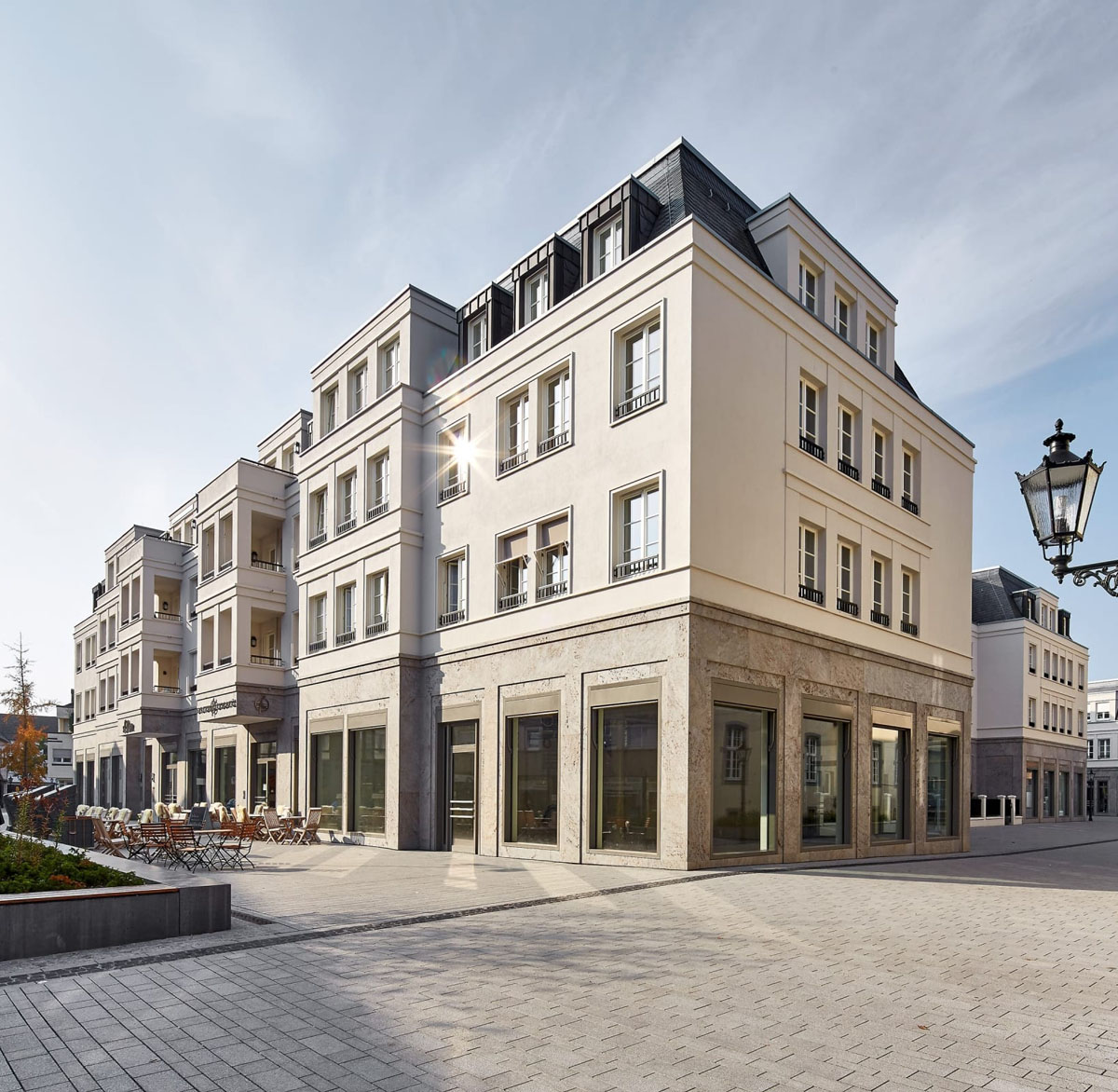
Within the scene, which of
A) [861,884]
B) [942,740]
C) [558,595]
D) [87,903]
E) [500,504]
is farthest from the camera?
[942,740]

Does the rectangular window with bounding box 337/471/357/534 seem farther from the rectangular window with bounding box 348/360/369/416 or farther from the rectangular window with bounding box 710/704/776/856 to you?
the rectangular window with bounding box 710/704/776/856

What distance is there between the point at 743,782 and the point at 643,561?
466cm

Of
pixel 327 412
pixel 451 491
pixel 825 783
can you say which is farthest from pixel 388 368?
pixel 825 783

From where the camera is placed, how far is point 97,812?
23.6 metres

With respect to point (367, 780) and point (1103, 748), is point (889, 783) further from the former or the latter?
point (1103, 748)

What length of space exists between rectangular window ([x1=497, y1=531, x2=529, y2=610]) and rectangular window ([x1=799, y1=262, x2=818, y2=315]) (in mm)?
8778

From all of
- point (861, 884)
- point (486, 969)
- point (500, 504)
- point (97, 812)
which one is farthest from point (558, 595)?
point (97, 812)

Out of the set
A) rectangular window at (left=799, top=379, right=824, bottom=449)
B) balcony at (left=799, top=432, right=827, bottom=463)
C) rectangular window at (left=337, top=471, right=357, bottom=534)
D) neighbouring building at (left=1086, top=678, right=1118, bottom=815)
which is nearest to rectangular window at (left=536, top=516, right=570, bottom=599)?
balcony at (left=799, top=432, right=827, bottom=463)

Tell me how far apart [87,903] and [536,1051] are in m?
5.22

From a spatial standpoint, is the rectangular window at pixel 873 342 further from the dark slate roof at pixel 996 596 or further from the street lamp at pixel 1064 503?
the dark slate roof at pixel 996 596

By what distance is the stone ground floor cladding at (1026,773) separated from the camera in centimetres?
5531

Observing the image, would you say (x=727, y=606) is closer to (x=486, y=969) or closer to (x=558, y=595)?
(x=558, y=595)

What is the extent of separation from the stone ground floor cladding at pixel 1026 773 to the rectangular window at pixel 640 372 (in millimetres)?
44577

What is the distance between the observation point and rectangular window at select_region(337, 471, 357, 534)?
28031 millimetres
